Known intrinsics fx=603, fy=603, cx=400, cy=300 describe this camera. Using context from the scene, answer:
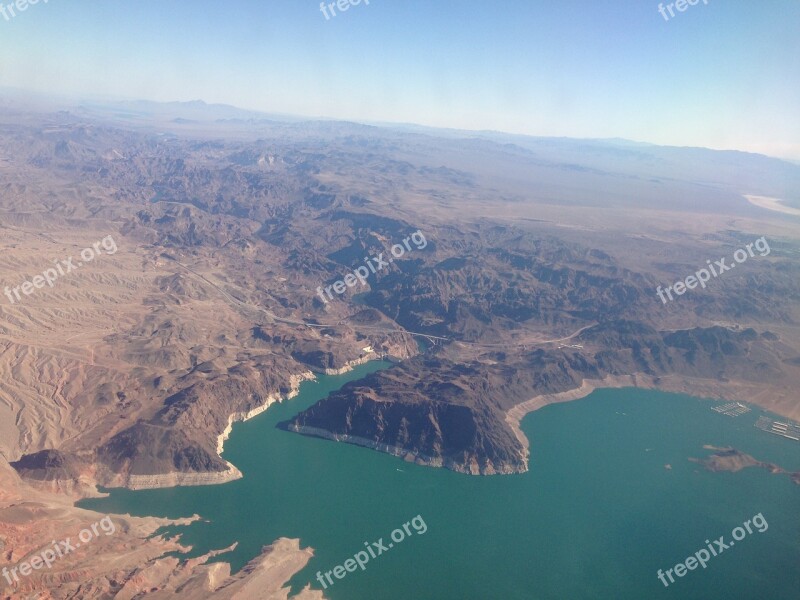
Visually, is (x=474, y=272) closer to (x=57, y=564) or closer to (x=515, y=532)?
(x=515, y=532)

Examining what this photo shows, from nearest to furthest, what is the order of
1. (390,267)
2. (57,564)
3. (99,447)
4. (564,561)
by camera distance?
1. (57,564)
2. (564,561)
3. (99,447)
4. (390,267)

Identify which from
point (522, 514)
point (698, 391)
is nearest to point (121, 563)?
point (522, 514)

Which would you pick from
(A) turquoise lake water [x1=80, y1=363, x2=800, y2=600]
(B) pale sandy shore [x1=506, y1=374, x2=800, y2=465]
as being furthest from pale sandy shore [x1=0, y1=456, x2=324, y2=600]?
(B) pale sandy shore [x1=506, y1=374, x2=800, y2=465]

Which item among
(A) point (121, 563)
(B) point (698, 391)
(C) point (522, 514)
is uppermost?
(B) point (698, 391)

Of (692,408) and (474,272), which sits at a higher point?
(474,272)

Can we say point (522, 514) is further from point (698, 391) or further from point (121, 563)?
point (698, 391)

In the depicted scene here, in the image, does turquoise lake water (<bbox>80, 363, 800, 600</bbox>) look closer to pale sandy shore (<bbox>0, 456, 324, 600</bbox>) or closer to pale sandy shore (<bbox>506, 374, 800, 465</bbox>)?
pale sandy shore (<bbox>0, 456, 324, 600</bbox>)

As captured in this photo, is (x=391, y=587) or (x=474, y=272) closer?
(x=391, y=587)

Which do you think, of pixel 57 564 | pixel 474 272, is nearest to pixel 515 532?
pixel 57 564
